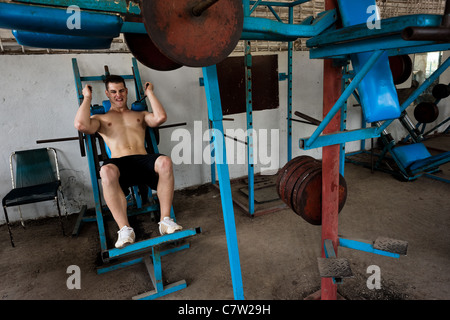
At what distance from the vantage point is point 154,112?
2.50 metres

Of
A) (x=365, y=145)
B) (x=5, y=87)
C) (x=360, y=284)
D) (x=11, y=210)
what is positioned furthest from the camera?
(x=365, y=145)

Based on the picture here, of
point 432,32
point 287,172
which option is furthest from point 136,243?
point 432,32

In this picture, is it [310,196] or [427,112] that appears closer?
[310,196]

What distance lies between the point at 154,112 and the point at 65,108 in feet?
4.27

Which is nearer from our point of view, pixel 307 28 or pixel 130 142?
pixel 307 28

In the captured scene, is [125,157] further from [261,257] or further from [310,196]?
[310,196]

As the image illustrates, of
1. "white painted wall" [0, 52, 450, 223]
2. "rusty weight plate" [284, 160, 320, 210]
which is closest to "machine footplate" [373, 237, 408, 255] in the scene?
"rusty weight plate" [284, 160, 320, 210]

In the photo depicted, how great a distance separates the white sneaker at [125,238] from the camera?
6.00ft

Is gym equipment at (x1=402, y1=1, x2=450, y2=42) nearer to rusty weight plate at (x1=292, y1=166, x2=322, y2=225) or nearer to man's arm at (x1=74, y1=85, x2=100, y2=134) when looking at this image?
rusty weight plate at (x1=292, y1=166, x2=322, y2=225)

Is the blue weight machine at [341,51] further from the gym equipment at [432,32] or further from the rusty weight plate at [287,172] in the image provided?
the rusty weight plate at [287,172]

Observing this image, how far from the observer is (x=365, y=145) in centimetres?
525
